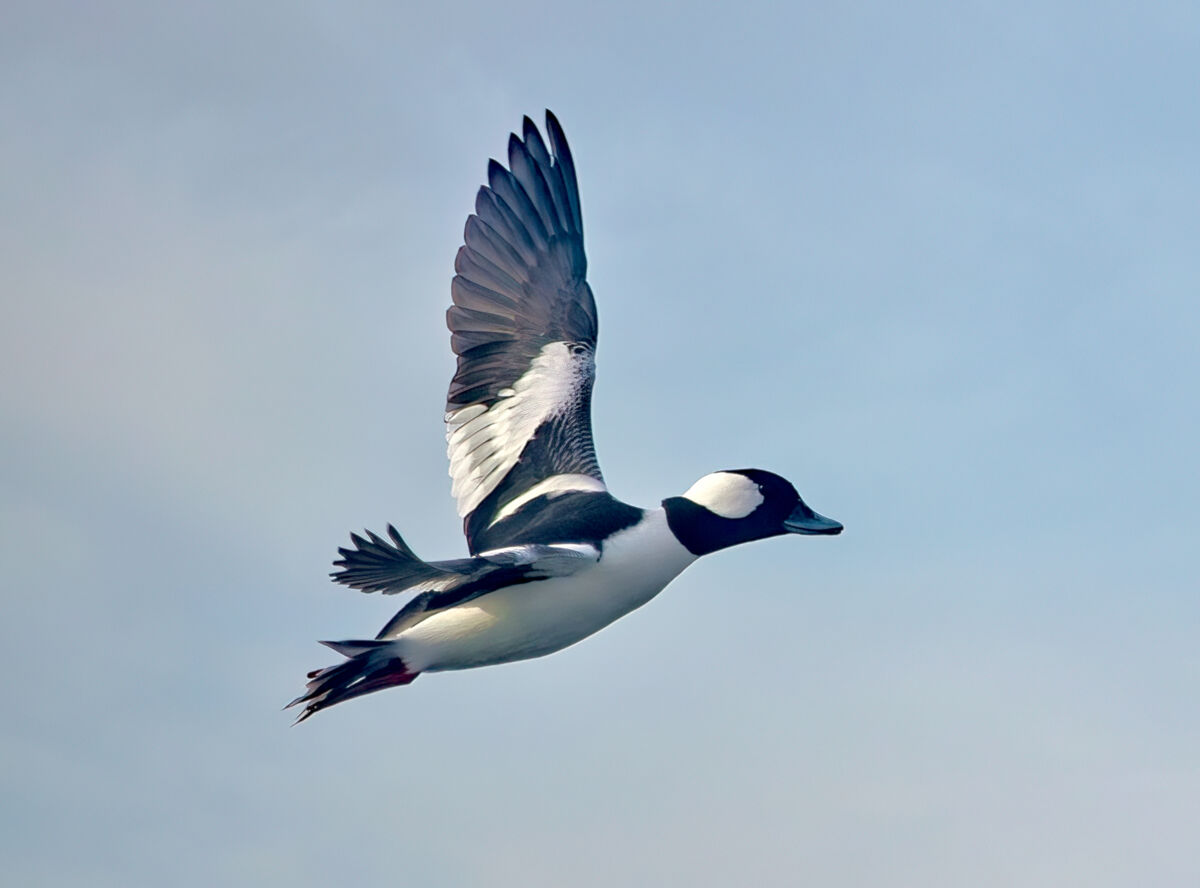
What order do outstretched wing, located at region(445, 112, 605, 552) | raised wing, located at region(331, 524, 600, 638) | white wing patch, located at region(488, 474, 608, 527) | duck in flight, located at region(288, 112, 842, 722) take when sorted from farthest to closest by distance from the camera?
outstretched wing, located at region(445, 112, 605, 552)
white wing patch, located at region(488, 474, 608, 527)
duck in flight, located at region(288, 112, 842, 722)
raised wing, located at region(331, 524, 600, 638)

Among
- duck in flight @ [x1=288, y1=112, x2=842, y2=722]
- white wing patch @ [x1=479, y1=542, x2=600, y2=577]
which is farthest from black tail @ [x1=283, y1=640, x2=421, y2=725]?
white wing patch @ [x1=479, y1=542, x2=600, y2=577]

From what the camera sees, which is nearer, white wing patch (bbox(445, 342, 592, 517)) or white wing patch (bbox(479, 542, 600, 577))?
white wing patch (bbox(479, 542, 600, 577))

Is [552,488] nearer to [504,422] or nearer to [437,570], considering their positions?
[504,422]

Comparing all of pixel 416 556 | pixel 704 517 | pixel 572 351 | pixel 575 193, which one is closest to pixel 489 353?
pixel 572 351

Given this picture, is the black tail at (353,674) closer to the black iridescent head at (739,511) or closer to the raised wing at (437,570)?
the raised wing at (437,570)

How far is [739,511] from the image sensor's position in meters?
10.1

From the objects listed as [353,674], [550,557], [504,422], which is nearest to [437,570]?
[550,557]

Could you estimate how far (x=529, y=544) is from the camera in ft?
32.5

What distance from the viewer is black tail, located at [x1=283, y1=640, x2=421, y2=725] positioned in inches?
371

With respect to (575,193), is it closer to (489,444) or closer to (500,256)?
(500,256)

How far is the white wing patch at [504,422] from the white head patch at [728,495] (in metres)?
1.55

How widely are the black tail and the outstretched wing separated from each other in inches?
58.7

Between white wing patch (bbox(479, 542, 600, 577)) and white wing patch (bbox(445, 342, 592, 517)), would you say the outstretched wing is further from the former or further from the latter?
white wing patch (bbox(479, 542, 600, 577))

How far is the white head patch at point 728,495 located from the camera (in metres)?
10.1
